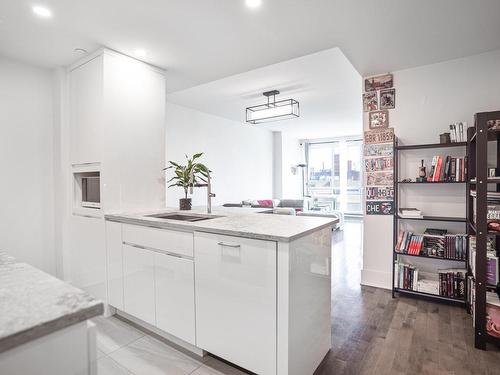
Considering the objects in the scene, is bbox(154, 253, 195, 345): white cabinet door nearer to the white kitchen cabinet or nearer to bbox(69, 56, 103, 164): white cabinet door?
the white kitchen cabinet

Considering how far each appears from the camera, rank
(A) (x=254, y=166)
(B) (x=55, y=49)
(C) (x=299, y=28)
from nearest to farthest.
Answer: (C) (x=299, y=28)
(B) (x=55, y=49)
(A) (x=254, y=166)

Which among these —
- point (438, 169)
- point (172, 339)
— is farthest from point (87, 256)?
point (438, 169)

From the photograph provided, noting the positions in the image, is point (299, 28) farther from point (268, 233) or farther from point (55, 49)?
point (55, 49)

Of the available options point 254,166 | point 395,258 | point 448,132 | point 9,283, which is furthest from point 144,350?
point 254,166

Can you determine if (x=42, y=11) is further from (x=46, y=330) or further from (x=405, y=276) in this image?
(x=405, y=276)

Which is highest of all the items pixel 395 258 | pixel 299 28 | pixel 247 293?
pixel 299 28

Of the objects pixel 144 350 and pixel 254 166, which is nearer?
pixel 144 350

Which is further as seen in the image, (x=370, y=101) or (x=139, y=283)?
(x=370, y=101)

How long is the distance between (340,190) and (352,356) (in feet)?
26.3

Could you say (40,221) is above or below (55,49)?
below

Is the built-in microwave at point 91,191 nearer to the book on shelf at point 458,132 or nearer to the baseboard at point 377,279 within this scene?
the baseboard at point 377,279

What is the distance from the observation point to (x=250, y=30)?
2.34 metres

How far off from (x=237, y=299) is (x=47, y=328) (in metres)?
1.15

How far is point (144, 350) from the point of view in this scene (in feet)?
6.60
